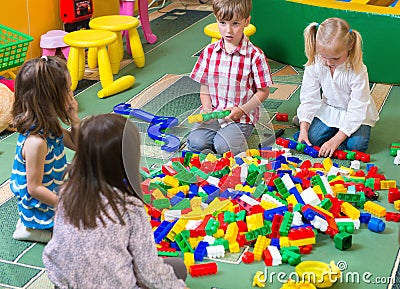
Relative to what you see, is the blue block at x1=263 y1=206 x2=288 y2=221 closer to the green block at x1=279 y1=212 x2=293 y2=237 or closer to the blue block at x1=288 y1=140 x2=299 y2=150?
the green block at x1=279 y1=212 x2=293 y2=237

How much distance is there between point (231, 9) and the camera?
2.16 metres

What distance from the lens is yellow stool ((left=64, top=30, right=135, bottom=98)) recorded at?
2.78 meters

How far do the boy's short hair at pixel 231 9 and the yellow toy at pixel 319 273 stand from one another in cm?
91

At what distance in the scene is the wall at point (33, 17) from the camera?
292cm

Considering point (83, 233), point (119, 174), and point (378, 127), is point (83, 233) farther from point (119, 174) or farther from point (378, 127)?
point (378, 127)

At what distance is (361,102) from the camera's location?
2268 mm

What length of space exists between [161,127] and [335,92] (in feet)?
2.03

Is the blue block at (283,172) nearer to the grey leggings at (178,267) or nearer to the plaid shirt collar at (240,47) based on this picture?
→ the plaid shirt collar at (240,47)

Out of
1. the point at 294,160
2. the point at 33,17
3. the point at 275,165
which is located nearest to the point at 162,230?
the point at 275,165

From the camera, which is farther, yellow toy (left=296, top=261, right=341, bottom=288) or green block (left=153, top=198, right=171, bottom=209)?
green block (left=153, top=198, right=171, bottom=209)

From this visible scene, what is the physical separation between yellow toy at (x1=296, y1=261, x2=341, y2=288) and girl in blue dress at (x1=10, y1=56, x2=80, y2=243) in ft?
2.09

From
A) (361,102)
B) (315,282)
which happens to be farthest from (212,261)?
(361,102)

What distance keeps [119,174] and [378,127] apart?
1512mm

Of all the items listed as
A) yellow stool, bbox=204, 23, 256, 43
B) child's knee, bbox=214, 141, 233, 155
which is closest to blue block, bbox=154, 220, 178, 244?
child's knee, bbox=214, 141, 233, 155
